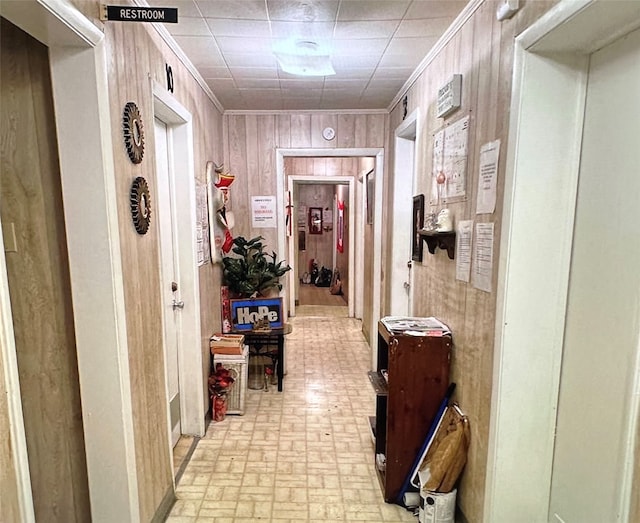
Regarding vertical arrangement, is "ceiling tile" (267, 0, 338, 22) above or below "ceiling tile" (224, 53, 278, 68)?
below

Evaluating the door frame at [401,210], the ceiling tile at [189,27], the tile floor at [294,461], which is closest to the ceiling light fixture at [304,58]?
the ceiling tile at [189,27]

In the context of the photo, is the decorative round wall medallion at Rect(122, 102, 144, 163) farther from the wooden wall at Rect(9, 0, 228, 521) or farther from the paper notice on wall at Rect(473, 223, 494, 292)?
the paper notice on wall at Rect(473, 223, 494, 292)

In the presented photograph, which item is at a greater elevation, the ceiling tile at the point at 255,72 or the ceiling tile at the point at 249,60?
the ceiling tile at the point at 255,72

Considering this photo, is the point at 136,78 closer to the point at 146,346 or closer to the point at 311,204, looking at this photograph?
the point at 146,346

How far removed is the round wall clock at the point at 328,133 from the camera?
347 cm

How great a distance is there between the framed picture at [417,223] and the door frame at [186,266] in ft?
4.85

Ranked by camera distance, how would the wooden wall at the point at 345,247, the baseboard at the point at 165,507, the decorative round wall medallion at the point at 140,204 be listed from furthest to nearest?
the wooden wall at the point at 345,247 < the baseboard at the point at 165,507 < the decorative round wall medallion at the point at 140,204

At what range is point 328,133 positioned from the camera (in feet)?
11.4

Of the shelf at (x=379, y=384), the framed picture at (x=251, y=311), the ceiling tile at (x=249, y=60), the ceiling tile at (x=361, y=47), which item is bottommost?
the shelf at (x=379, y=384)

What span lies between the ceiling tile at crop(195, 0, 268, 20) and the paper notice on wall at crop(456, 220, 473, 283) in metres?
1.36

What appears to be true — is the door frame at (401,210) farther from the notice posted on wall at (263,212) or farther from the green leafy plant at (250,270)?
the notice posted on wall at (263,212)

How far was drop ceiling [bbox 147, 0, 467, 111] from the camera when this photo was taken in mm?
1708

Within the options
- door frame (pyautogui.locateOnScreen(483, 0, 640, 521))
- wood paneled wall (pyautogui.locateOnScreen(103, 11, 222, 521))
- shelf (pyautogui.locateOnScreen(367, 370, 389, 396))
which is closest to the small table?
shelf (pyautogui.locateOnScreen(367, 370, 389, 396))

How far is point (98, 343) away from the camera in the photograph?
54.4 inches
